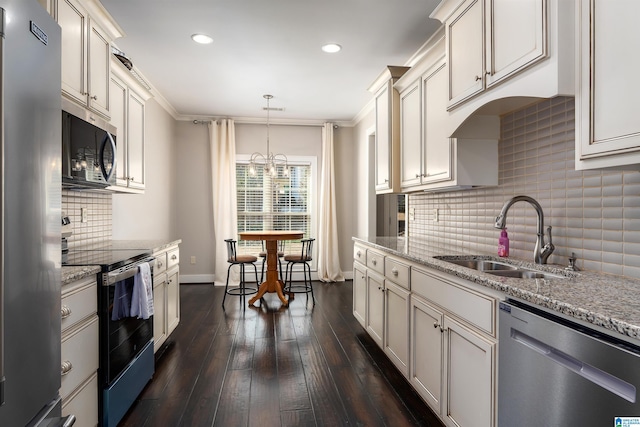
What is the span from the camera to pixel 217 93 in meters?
4.45

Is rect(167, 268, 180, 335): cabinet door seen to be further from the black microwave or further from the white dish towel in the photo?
the black microwave

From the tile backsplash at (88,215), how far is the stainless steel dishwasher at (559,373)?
2.87 m

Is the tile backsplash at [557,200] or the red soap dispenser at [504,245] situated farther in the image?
the red soap dispenser at [504,245]

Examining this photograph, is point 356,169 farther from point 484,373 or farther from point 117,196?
point 484,373

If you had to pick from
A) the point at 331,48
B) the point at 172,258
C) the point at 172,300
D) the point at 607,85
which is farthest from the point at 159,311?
the point at 607,85

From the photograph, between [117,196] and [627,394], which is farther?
[117,196]

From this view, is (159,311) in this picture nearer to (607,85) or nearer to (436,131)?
(436,131)

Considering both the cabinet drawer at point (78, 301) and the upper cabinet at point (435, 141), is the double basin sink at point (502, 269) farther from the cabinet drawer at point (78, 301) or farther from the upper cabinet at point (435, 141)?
the cabinet drawer at point (78, 301)

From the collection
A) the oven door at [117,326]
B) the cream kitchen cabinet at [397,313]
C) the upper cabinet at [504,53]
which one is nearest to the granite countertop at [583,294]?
the cream kitchen cabinet at [397,313]

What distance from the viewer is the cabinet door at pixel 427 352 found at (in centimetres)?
182

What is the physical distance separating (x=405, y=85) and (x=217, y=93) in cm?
256

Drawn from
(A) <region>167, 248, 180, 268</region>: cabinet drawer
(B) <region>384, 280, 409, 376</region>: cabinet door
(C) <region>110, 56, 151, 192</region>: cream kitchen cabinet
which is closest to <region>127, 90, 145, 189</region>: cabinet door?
(C) <region>110, 56, 151, 192</region>: cream kitchen cabinet

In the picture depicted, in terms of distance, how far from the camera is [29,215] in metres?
0.91

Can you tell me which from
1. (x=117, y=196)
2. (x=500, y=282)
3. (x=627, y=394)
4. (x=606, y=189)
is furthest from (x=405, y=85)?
(x=117, y=196)
